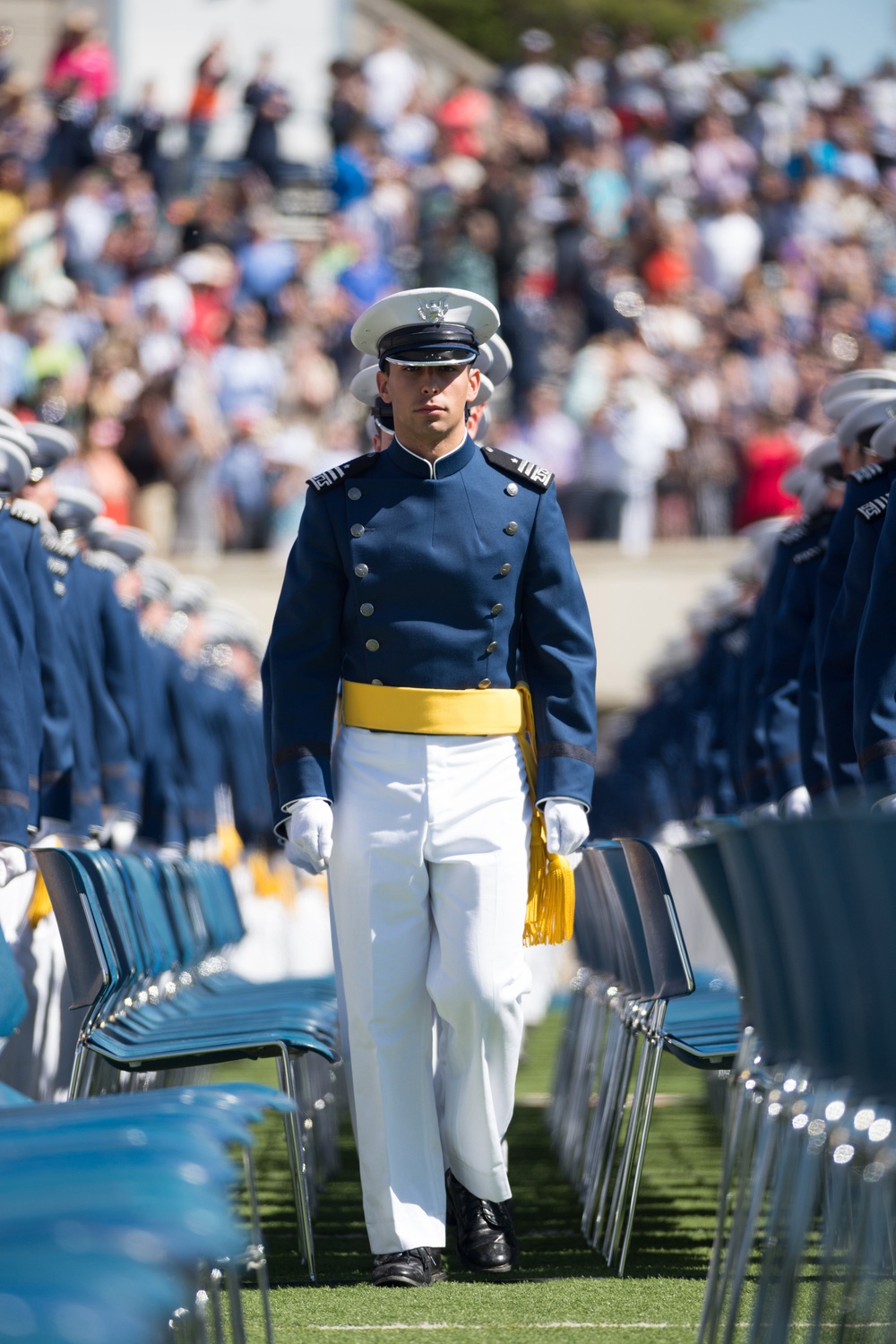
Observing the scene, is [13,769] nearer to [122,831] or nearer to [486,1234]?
[486,1234]

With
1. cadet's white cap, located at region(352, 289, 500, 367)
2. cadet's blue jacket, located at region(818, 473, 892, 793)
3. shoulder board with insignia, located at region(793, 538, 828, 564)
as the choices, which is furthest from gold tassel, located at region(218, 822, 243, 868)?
cadet's white cap, located at region(352, 289, 500, 367)

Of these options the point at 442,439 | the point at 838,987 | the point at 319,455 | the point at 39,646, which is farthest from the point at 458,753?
the point at 319,455

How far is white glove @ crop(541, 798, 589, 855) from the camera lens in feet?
15.4

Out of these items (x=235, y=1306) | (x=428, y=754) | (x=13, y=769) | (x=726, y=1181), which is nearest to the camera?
(x=235, y=1306)

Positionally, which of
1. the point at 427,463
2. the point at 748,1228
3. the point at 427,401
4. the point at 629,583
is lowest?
the point at 748,1228

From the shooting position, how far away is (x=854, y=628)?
18.3 feet

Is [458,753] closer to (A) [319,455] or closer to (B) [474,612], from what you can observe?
(B) [474,612]

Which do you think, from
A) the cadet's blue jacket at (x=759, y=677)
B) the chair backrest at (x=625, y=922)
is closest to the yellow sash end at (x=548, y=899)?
the chair backrest at (x=625, y=922)

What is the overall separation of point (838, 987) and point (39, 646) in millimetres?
4304

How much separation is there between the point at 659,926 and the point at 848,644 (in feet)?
3.58

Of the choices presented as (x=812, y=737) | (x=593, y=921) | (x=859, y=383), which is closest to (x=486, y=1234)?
(x=593, y=921)

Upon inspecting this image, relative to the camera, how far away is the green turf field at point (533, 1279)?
408 centimetres

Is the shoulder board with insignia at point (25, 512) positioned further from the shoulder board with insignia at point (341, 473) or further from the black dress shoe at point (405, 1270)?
the black dress shoe at point (405, 1270)

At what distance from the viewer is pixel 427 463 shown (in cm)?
489
